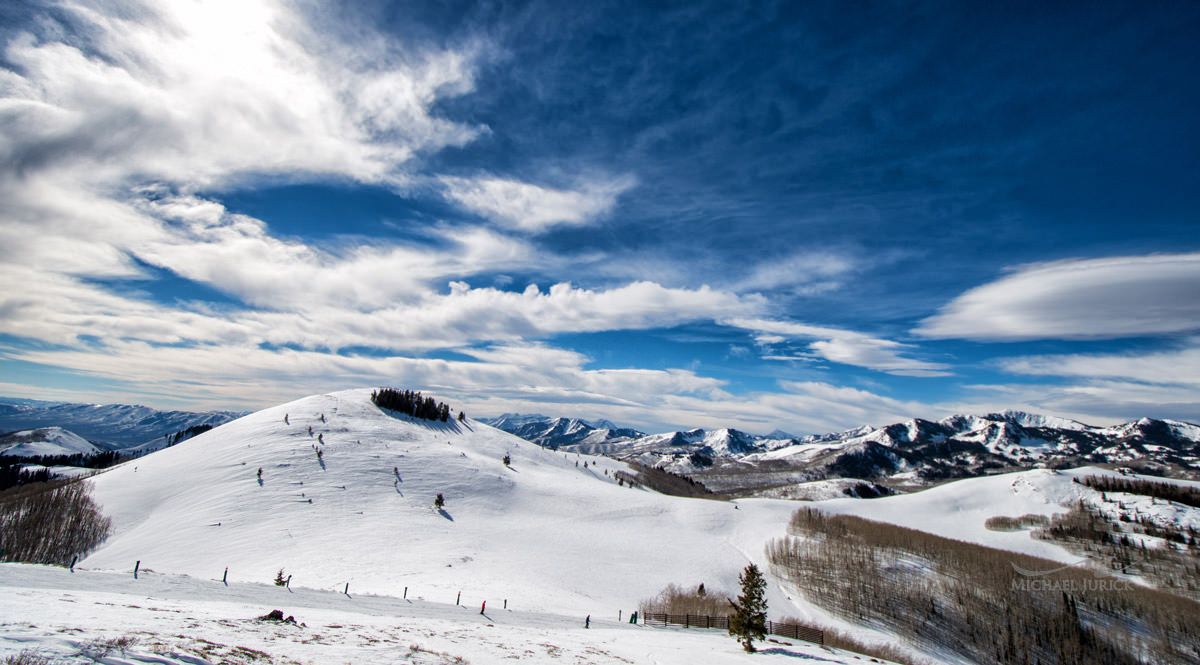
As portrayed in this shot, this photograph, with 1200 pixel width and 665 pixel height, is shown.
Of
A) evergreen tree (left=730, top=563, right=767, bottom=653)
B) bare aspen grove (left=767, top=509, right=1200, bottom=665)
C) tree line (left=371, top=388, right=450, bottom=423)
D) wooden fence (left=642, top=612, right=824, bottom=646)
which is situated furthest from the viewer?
tree line (left=371, top=388, right=450, bottom=423)

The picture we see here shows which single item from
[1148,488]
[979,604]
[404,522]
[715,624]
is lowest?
[979,604]

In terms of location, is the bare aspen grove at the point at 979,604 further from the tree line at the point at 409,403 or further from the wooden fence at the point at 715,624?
the tree line at the point at 409,403

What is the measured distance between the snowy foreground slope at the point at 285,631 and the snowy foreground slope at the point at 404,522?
30.7 feet

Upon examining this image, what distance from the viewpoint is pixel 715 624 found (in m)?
43.6

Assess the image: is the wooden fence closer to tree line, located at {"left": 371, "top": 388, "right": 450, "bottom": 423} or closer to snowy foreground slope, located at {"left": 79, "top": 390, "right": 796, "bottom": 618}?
snowy foreground slope, located at {"left": 79, "top": 390, "right": 796, "bottom": 618}

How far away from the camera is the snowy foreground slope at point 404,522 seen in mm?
46656

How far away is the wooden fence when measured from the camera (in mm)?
42625

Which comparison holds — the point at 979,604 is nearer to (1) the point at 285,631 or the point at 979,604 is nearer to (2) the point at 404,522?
(2) the point at 404,522

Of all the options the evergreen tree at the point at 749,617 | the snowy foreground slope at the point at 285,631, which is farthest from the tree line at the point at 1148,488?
the snowy foreground slope at the point at 285,631

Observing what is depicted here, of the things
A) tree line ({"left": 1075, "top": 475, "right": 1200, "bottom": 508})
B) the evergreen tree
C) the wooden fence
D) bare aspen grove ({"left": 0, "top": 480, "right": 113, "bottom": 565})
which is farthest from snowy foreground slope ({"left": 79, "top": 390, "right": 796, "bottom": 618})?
tree line ({"left": 1075, "top": 475, "right": 1200, "bottom": 508})

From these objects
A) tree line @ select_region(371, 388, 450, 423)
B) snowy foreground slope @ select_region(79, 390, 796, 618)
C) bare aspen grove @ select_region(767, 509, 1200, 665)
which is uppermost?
tree line @ select_region(371, 388, 450, 423)

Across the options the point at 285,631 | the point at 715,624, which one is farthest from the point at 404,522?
the point at 285,631

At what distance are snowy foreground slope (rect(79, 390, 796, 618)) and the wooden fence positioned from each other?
446 centimetres

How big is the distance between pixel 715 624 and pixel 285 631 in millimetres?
36783
